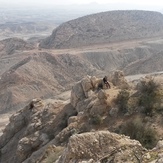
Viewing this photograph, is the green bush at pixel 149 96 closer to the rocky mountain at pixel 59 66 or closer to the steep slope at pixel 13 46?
the rocky mountain at pixel 59 66

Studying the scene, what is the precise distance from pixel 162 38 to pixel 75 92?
98.3 meters

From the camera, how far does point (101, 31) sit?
124 meters

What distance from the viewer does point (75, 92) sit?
25.3m

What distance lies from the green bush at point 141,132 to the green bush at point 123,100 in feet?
5.42

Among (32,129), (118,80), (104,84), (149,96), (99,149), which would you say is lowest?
(32,129)

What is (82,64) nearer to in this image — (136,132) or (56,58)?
(56,58)

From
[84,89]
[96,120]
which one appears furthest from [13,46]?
[96,120]

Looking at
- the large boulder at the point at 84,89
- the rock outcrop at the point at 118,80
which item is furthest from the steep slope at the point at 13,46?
the large boulder at the point at 84,89

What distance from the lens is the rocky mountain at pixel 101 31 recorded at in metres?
117

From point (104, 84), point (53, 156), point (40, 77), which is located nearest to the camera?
point (53, 156)

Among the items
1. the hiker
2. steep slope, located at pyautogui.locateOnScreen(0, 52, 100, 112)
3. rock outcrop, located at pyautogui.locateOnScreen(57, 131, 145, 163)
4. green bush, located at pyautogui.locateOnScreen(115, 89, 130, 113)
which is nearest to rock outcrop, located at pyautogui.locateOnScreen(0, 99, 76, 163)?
the hiker

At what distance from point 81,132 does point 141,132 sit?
367 centimetres

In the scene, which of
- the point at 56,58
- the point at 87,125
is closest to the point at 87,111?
the point at 87,125

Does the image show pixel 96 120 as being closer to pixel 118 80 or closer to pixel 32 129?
pixel 32 129
